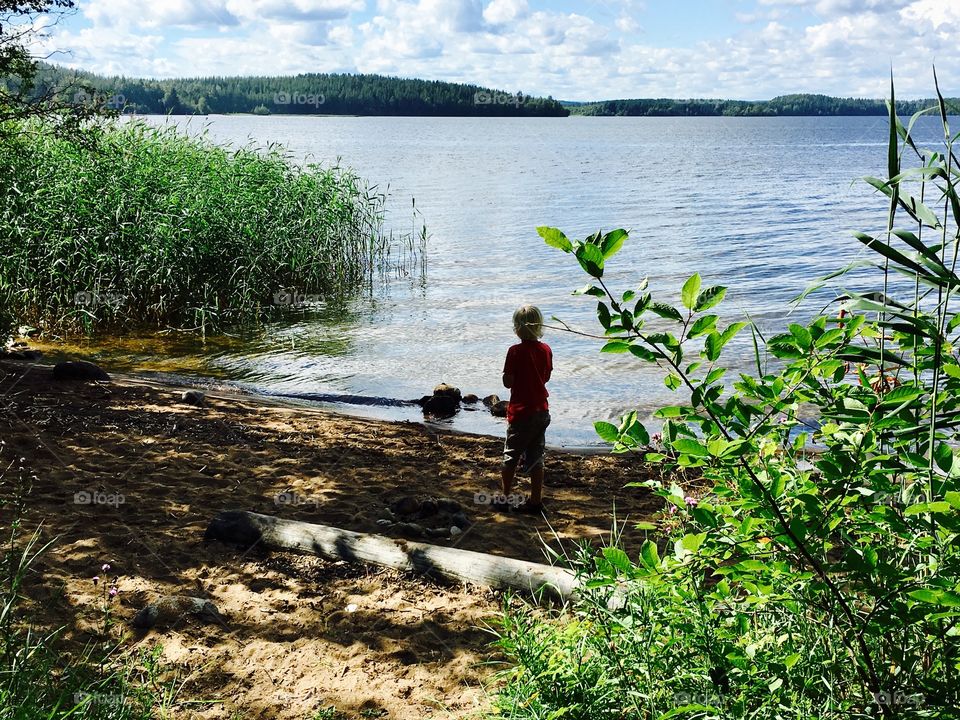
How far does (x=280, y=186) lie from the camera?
643 inches

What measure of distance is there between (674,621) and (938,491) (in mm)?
1025

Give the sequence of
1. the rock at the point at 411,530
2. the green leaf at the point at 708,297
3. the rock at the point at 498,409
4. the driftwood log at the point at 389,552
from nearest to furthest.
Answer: the green leaf at the point at 708,297, the driftwood log at the point at 389,552, the rock at the point at 411,530, the rock at the point at 498,409

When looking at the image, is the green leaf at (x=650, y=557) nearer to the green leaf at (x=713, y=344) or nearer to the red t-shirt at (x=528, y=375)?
the green leaf at (x=713, y=344)

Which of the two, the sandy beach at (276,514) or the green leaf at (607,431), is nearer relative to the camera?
the green leaf at (607,431)

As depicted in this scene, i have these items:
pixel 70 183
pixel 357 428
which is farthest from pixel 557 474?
pixel 70 183

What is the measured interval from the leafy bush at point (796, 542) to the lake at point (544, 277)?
456cm

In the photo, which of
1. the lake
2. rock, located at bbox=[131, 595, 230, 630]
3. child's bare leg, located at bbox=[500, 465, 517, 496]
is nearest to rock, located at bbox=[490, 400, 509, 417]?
the lake

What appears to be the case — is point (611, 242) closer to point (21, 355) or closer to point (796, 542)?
point (796, 542)

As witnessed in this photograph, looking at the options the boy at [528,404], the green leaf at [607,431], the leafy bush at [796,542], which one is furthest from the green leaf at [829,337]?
the boy at [528,404]

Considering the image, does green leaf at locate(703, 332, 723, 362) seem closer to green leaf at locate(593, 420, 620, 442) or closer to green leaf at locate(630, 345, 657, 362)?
green leaf at locate(630, 345, 657, 362)

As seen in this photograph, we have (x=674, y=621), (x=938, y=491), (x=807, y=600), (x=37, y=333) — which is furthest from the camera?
(x=37, y=333)

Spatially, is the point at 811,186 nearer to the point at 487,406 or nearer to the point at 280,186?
the point at 280,186

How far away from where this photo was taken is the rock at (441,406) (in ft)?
35.6

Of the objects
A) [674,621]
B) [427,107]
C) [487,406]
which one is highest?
[427,107]
